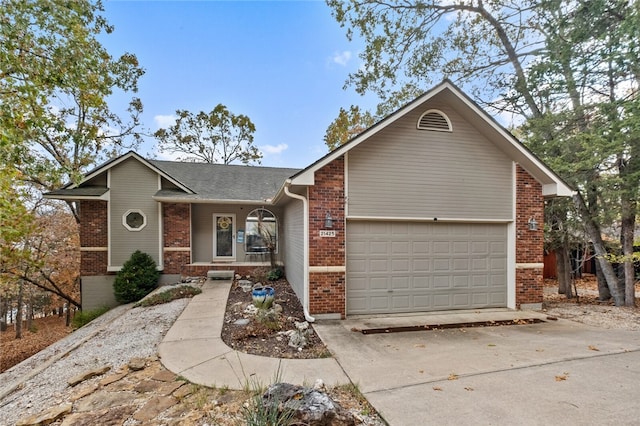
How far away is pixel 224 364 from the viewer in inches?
159

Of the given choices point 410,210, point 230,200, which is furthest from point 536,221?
point 230,200

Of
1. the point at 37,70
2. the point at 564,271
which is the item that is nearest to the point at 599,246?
the point at 564,271

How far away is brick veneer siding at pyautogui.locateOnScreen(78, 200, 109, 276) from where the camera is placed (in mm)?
9805

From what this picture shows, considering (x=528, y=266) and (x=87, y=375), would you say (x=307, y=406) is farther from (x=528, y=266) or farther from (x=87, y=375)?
(x=528, y=266)

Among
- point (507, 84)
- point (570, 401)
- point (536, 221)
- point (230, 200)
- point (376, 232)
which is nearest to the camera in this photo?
point (570, 401)

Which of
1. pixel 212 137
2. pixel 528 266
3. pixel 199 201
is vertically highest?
pixel 212 137

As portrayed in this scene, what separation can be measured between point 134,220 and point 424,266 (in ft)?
31.6

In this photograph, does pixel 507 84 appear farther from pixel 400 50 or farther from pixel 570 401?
pixel 570 401

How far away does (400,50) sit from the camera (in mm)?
11117

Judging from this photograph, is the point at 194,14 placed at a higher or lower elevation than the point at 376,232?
higher

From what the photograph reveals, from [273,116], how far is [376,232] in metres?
14.2

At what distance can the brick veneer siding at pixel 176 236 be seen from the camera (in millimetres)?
10344

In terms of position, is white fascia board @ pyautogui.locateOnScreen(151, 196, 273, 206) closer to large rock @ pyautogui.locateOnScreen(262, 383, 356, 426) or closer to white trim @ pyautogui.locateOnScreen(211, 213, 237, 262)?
white trim @ pyautogui.locateOnScreen(211, 213, 237, 262)

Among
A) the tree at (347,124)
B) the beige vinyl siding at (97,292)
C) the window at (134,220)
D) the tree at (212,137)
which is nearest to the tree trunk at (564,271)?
the tree at (347,124)
